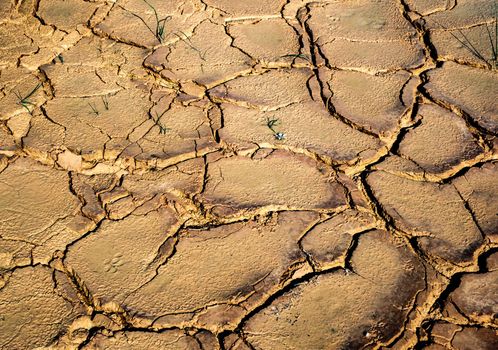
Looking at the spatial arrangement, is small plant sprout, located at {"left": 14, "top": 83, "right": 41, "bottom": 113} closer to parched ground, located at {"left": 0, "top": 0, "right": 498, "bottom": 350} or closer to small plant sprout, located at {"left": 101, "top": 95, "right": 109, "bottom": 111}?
parched ground, located at {"left": 0, "top": 0, "right": 498, "bottom": 350}

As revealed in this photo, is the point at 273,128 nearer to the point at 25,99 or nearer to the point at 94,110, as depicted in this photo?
the point at 94,110

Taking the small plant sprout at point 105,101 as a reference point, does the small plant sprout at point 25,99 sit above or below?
below

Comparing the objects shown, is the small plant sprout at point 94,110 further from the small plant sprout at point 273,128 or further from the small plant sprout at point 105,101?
the small plant sprout at point 273,128

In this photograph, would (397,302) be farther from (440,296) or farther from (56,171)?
(56,171)

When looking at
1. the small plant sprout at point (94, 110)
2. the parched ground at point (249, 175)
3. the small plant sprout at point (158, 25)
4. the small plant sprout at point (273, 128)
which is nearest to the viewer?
the parched ground at point (249, 175)

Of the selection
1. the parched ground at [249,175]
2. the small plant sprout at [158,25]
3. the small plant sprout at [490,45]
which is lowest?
the parched ground at [249,175]

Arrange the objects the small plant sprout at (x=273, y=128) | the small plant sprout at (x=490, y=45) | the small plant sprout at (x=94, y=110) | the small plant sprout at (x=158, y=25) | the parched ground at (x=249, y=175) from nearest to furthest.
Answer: the parched ground at (x=249, y=175)
the small plant sprout at (x=273, y=128)
the small plant sprout at (x=94, y=110)
the small plant sprout at (x=490, y=45)
the small plant sprout at (x=158, y=25)

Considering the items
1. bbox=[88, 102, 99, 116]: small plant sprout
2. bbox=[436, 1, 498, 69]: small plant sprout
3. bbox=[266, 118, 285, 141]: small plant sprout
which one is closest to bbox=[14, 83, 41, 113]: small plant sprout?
bbox=[88, 102, 99, 116]: small plant sprout

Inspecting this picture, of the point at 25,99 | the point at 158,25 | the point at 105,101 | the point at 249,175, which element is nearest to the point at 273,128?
the point at 249,175

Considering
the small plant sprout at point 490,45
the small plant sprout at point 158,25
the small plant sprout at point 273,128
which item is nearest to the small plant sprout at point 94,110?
the small plant sprout at point 158,25

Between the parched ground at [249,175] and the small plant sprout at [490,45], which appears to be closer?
the parched ground at [249,175]
